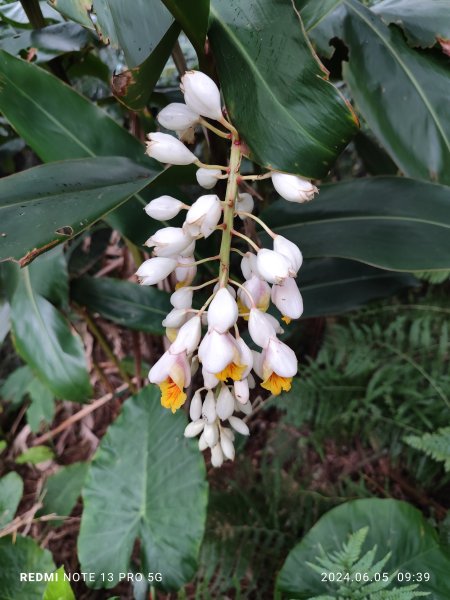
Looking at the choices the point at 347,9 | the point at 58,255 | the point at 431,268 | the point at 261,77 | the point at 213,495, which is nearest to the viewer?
the point at 261,77

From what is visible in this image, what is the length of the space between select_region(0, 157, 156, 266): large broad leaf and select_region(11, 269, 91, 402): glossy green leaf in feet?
1.24

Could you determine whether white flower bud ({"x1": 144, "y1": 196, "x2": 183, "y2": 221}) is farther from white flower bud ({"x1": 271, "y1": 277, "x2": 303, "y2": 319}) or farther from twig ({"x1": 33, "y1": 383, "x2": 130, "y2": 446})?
twig ({"x1": 33, "y1": 383, "x2": 130, "y2": 446})

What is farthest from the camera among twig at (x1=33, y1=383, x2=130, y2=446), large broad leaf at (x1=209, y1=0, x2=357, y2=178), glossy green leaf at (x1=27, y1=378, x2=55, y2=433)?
twig at (x1=33, y1=383, x2=130, y2=446)

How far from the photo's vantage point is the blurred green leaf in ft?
4.55

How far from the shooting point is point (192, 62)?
3.43 feet

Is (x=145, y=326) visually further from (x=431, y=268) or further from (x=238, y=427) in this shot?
(x=431, y=268)

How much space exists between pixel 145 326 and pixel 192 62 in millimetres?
642

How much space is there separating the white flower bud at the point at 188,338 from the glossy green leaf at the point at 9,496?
885 millimetres

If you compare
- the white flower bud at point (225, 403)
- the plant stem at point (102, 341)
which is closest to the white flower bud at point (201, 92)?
the white flower bud at point (225, 403)

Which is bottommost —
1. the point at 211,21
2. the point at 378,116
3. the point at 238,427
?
the point at 238,427

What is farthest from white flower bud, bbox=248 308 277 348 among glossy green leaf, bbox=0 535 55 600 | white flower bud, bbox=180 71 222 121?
glossy green leaf, bbox=0 535 55 600

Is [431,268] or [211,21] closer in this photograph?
[211,21]

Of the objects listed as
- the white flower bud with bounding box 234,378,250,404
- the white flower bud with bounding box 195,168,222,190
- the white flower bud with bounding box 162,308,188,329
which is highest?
the white flower bud with bounding box 195,168,222,190

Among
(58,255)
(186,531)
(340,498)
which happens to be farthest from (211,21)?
(340,498)
